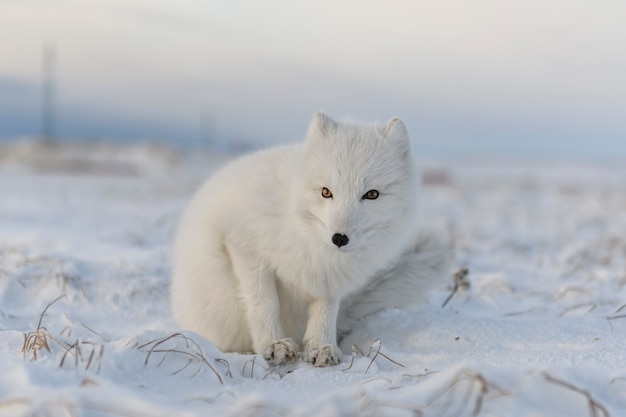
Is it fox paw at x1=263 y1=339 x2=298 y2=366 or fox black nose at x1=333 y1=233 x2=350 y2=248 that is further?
fox paw at x1=263 y1=339 x2=298 y2=366

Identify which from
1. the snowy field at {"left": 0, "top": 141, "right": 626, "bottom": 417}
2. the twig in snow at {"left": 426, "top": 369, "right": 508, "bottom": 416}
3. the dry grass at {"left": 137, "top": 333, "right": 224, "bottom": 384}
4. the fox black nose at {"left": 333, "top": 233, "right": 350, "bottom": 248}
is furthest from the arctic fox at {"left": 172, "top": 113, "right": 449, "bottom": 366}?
the twig in snow at {"left": 426, "top": 369, "right": 508, "bottom": 416}

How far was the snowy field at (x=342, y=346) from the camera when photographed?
5.85 ft

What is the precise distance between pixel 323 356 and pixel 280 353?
19 cm

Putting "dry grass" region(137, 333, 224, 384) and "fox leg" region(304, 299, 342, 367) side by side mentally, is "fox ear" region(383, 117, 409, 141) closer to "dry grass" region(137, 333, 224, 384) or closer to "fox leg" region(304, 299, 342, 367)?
"fox leg" region(304, 299, 342, 367)

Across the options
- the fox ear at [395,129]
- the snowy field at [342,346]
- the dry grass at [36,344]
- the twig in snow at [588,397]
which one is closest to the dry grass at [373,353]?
the snowy field at [342,346]

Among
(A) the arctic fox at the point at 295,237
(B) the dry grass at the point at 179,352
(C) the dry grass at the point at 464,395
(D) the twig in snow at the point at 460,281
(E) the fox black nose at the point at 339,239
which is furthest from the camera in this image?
(D) the twig in snow at the point at 460,281

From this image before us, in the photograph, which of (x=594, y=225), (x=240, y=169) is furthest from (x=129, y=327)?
(x=594, y=225)

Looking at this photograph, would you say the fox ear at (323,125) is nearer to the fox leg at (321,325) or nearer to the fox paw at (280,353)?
the fox leg at (321,325)

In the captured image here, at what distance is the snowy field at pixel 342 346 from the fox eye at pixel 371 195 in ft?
2.10

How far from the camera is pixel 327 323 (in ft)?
9.83

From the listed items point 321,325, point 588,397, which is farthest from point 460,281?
point 588,397

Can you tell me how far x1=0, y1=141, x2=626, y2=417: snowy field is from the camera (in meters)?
1.78

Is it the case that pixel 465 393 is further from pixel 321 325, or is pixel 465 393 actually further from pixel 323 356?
pixel 321 325

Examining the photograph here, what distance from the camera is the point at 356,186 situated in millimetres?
2650
